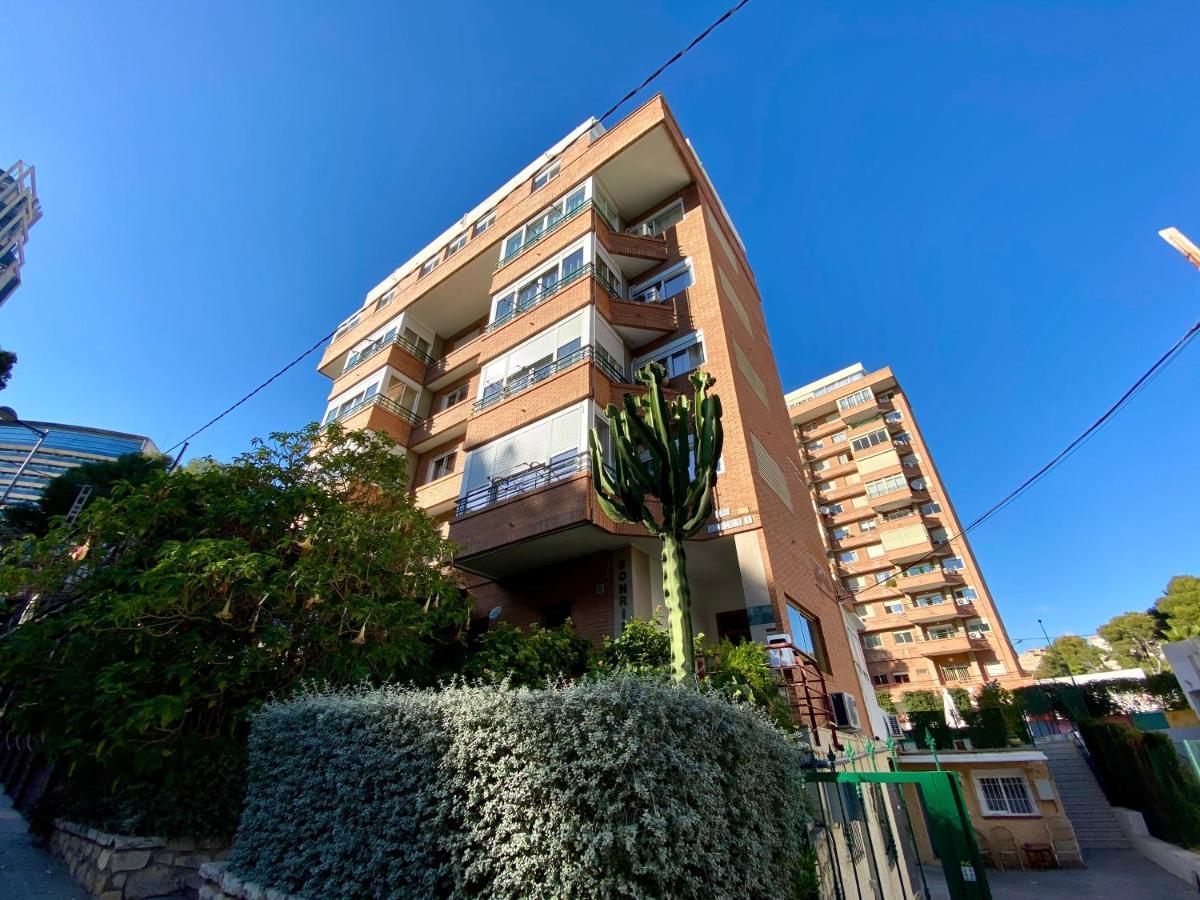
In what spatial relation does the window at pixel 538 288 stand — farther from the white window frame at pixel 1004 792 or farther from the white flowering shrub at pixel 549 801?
the white window frame at pixel 1004 792

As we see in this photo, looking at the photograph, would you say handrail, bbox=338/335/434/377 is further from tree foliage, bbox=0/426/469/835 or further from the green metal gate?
the green metal gate

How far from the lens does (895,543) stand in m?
41.4

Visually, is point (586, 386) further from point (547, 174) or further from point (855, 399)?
point (855, 399)

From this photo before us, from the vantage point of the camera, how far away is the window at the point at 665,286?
16.8 m

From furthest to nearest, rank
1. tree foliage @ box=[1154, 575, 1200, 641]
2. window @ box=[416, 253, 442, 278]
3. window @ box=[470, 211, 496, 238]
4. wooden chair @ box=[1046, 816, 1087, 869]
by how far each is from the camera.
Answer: tree foliage @ box=[1154, 575, 1200, 641], window @ box=[416, 253, 442, 278], window @ box=[470, 211, 496, 238], wooden chair @ box=[1046, 816, 1087, 869]

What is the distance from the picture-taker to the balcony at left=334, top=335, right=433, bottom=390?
20.5 meters

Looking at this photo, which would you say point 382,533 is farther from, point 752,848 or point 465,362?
point 465,362

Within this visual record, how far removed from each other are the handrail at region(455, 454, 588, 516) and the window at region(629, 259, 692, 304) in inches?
290

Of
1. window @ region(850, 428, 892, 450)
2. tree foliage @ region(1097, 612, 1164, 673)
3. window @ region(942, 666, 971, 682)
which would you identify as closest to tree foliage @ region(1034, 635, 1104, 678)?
tree foliage @ region(1097, 612, 1164, 673)

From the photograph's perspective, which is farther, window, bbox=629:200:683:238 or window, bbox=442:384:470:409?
window, bbox=442:384:470:409

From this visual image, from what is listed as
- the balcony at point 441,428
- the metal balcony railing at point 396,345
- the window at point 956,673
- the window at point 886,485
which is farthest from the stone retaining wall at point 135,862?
the window at point 886,485

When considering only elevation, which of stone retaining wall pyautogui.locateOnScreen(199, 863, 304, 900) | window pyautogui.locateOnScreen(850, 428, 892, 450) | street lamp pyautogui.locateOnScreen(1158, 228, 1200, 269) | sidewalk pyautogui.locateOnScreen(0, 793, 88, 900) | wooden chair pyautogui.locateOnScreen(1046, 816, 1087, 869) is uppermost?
window pyautogui.locateOnScreen(850, 428, 892, 450)

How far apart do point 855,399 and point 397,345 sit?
140 feet

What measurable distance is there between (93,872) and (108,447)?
6198 centimetres
